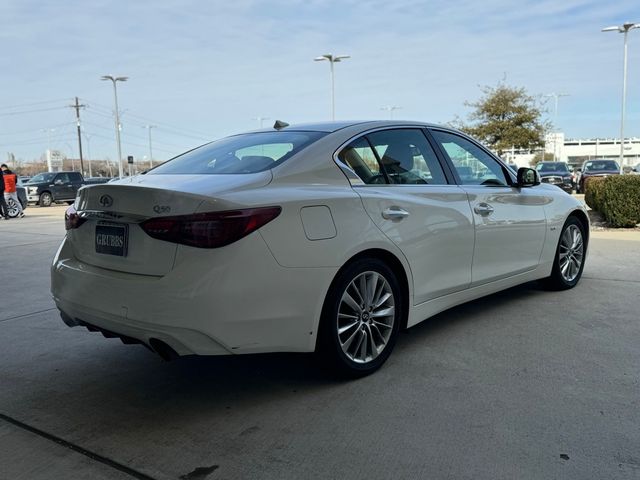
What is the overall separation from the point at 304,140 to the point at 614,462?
243 centimetres

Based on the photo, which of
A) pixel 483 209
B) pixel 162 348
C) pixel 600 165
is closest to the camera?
pixel 162 348

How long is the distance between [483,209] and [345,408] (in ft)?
6.69

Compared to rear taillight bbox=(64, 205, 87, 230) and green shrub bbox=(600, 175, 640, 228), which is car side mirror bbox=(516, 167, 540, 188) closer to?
rear taillight bbox=(64, 205, 87, 230)

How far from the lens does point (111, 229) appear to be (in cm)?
312

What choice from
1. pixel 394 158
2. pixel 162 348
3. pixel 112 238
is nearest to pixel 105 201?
pixel 112 238

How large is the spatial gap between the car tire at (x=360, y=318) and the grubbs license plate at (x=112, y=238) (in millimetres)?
1146

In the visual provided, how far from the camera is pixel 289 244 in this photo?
9.83 feet

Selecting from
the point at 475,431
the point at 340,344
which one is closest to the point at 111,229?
the point at 340,344

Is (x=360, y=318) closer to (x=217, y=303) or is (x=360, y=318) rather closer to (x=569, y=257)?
(x=217, y=303)

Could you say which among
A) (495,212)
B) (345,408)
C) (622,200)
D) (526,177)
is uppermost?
(526,177)

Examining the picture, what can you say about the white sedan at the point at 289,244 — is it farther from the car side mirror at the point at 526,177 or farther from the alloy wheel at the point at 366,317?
the car side mirror at the point at 526,177

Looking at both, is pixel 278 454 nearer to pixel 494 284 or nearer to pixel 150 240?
pixel 150 240

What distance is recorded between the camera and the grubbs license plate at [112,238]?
304cm

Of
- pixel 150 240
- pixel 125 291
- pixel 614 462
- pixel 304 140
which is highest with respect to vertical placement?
pixel 304 140
